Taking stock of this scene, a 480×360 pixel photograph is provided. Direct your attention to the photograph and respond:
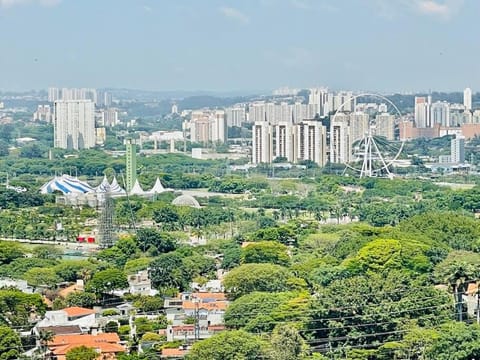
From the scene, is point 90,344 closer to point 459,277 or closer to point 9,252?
point 459,277


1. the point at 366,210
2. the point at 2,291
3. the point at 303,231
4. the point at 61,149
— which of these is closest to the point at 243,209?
the point at 366,210

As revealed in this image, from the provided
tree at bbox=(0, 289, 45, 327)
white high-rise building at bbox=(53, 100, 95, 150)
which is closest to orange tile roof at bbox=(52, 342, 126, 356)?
tree at bbox=(0, 289, 45, 327)

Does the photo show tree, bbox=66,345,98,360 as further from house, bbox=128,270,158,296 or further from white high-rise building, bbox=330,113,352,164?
white high-rise building, bbox=330,113,352,164

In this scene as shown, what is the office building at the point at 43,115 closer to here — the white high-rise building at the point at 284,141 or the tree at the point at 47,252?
the white high-rise building at the point at 284,141

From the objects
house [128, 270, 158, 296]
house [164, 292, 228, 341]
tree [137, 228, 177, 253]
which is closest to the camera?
house [164, 292, 228, 341]

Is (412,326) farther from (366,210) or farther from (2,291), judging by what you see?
(366,210)

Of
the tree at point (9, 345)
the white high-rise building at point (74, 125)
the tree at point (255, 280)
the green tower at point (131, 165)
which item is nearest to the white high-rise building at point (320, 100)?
the white high-rise building at point (74, 125)
